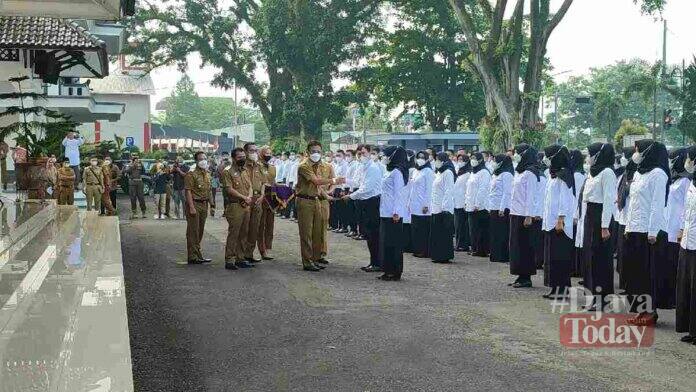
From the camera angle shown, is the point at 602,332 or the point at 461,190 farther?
the point at 461,190

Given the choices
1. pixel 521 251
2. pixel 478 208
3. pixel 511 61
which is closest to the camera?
pixel 521 251

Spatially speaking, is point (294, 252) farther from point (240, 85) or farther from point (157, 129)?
point (157, 129)

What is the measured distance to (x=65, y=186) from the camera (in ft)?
70.8

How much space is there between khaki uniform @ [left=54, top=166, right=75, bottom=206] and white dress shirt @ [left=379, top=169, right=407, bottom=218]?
10.2m

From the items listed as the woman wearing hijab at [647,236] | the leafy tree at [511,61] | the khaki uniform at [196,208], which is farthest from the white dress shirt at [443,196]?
the leafy tree at [511,61]

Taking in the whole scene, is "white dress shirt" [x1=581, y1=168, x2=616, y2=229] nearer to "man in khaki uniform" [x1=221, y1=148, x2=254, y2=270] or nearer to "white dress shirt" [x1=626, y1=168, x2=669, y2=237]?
"white dress shirt" [x1=626, y1=168, x2=669, y2=237]

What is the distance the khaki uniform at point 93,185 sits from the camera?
78.5 ft

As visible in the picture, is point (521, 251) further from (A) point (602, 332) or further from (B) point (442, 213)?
(B) point (442, 213)

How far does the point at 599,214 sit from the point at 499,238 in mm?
5561

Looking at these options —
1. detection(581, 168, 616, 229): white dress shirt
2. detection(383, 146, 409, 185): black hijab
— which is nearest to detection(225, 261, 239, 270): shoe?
detection(383, 146, 409, 185): black hijab

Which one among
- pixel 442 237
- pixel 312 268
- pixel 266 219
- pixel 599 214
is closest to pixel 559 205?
pixel 599 214

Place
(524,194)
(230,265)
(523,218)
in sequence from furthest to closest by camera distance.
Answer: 1. (230,265)
2. (524,194)
3. (523,218)

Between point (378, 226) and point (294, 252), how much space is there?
360 centimetres

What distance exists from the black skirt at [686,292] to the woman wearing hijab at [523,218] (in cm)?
351
